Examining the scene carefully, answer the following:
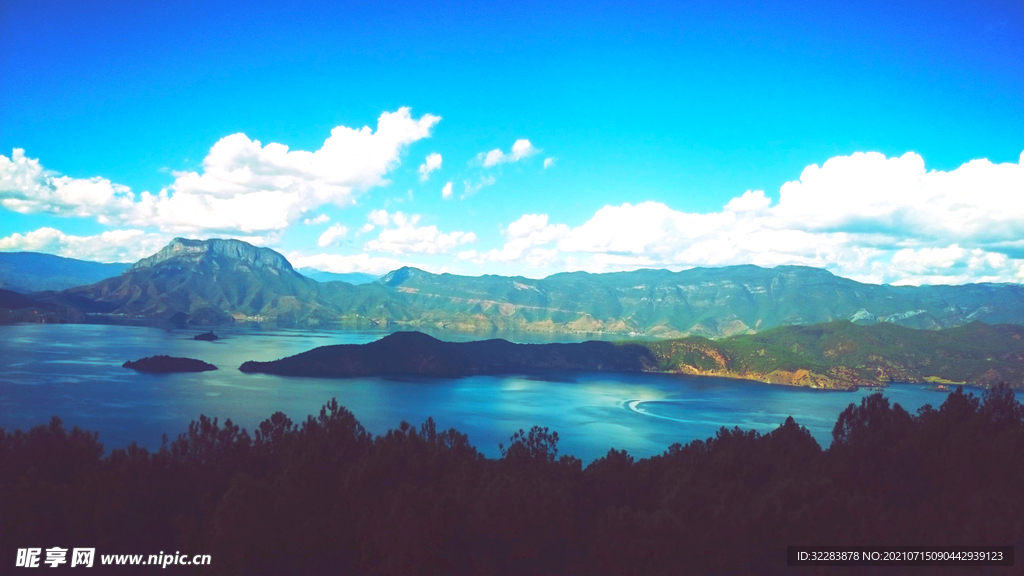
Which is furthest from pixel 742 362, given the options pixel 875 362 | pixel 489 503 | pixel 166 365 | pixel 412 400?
pixel 489 503

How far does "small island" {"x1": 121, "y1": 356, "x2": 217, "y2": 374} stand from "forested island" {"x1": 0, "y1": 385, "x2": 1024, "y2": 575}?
387 feet

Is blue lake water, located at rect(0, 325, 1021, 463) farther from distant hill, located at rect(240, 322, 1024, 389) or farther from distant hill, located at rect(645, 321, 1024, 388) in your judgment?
distant hill, located at rect(645, 321, 1024, 388)

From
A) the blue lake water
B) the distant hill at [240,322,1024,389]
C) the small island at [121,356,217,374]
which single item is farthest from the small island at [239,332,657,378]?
the small island at [121,356,217,374]

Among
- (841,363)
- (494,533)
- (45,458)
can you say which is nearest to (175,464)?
(45,458)

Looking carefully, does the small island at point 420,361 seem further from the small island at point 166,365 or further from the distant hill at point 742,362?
the small island at point 166,365

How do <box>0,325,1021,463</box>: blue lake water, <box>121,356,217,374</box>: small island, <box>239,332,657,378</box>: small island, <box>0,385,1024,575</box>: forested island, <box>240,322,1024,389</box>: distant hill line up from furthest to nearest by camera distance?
<box>240,322,1024,389</box>: distant hill, <box>239,332,657,378</box>: small island, <box>121,356,217,374</box>: small island, <box>0,325,1021,463</box>: blue lake water, <box>0,385,1024,575</box>: forested island

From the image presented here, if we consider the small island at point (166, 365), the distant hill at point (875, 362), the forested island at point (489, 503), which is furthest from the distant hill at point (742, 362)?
the forested island at point (489, 503)

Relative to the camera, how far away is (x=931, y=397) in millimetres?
145125

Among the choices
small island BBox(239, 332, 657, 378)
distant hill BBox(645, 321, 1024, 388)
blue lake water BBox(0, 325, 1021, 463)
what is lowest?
blue lake water BBox(0, 325, 1021, 463)

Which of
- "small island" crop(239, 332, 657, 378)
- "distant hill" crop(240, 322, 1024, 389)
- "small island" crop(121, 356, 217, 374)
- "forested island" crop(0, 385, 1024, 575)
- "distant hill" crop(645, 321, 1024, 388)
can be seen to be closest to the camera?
"forested island" crop(0, 385, 1024, 575)

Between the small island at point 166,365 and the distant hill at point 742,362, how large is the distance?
9947mm

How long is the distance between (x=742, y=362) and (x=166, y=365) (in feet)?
496

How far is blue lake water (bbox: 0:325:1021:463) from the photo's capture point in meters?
86.5

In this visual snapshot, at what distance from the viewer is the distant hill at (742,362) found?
522 feet
